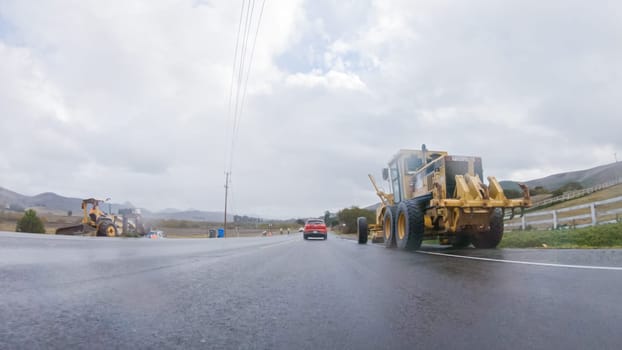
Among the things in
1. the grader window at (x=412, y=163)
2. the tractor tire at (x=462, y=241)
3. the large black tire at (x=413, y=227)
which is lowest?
the tractor tire at (x=462, y=241)

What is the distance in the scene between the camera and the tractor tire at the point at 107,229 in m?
22.4

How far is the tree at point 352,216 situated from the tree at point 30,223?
129ft

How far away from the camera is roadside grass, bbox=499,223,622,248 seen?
29.4 ft

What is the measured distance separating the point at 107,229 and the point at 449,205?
2135 centimetres

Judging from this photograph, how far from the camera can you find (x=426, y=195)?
10.4 m

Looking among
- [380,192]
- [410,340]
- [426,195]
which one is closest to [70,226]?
[380,192]

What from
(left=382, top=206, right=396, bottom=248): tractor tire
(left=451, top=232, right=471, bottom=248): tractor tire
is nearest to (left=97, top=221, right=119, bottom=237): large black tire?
(left=382, top=206, right=396, bottom=248): tractor tire

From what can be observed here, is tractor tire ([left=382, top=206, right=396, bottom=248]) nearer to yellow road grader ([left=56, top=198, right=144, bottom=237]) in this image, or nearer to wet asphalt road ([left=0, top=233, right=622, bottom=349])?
wet asphalt road ([left=0, top=233, right=622, bottom=349])

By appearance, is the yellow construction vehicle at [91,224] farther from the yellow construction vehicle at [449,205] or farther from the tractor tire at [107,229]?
the yellow construction vehicle at [449,205]

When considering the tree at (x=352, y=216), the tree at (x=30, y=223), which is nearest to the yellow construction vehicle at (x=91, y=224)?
the tree at (x=30, y=223)

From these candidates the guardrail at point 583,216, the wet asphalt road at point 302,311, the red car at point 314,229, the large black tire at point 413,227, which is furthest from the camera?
the red car at point 314,229

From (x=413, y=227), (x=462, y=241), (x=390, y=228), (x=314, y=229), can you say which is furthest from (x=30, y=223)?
(x=462, y=241)

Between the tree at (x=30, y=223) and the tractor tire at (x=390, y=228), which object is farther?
the tree at (x=30, y=223)

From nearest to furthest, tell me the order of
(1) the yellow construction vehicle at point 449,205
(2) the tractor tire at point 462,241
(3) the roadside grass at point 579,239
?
(1) the yellow construction vehicle at point 449,205 → (3) the roadside grass at point 579,239 → (2) the tractor tire at point 462,241
